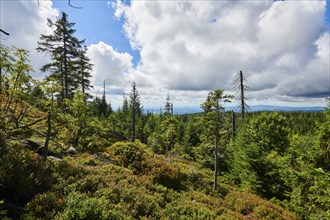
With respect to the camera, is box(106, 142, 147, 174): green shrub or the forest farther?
box(106, 142, 147, 174): green shrub

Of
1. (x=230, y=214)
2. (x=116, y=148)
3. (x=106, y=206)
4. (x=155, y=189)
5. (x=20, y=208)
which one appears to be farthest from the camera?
(x=116, y=148)

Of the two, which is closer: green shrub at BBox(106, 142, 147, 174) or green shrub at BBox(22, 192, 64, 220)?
green shrub at BBox(22, 192, 64, 220)

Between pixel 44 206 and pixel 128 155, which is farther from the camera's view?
pixel 128 155

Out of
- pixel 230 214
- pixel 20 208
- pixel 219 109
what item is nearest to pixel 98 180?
pixel 20 208

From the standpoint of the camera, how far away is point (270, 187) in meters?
18.6

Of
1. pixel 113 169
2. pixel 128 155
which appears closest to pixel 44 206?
pixel 113 169

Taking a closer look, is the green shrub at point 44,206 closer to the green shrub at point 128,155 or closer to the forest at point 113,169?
the forest at point 113,169

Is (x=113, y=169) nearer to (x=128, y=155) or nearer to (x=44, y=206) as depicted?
(x=128, y=155)

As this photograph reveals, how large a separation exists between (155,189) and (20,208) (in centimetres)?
813

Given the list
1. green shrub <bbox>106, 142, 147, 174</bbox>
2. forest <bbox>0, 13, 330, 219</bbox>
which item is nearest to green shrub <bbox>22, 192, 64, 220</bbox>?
forest <bbox>0, 13, 330, 219</bbox>

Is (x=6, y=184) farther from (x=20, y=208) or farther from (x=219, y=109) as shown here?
(x=219, y=109)

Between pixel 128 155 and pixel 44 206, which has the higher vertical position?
pixel 128 155

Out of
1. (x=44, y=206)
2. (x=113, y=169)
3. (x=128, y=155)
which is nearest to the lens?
(x=44, y=206)

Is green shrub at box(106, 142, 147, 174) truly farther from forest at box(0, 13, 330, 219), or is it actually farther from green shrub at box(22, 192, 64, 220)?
green shrub at box(22, 192, 64, 220)
